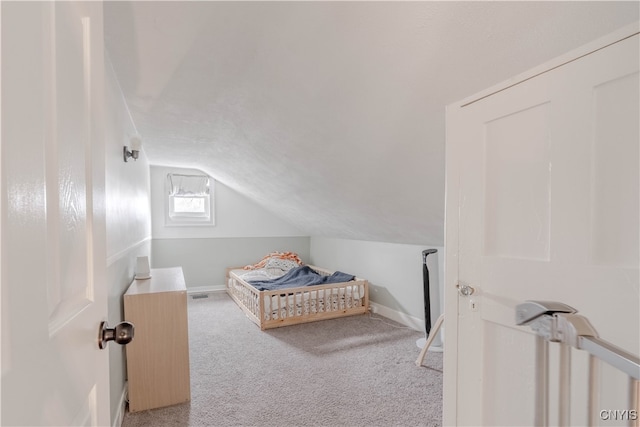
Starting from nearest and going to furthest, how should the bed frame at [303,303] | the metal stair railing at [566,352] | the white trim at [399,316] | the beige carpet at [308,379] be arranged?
the metal stair railing at [566,352]
the beige carpet at [308,379]
the white trim at [399,316]
the bed frame at [303,303]

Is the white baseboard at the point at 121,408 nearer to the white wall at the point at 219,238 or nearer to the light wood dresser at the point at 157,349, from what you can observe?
the light wood dresser at the point at 157,349

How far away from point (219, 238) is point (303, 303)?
236 cm

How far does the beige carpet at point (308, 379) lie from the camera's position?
74.7 inches

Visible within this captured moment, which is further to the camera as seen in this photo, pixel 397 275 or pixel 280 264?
pixel 280 264

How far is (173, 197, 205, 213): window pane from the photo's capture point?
509cm

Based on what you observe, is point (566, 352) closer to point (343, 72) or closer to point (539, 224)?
point (539, 224)

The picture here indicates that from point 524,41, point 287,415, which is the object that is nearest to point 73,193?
point 524,41

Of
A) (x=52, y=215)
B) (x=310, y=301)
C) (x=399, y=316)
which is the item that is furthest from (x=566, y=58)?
(x=310, y=301)

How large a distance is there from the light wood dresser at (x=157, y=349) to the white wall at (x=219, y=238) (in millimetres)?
3029

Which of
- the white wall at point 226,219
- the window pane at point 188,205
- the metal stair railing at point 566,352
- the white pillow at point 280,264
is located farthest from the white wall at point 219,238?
the metal stair railing at point 566,352

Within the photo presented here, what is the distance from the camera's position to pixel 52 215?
502 mm

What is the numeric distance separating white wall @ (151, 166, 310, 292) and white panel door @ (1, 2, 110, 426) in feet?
14.9

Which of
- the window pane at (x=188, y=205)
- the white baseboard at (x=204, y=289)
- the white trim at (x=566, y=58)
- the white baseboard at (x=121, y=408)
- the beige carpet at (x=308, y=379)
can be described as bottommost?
the white baseboard at (x=204, y=289)

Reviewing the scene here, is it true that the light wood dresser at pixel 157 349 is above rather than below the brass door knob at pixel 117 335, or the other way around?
below
